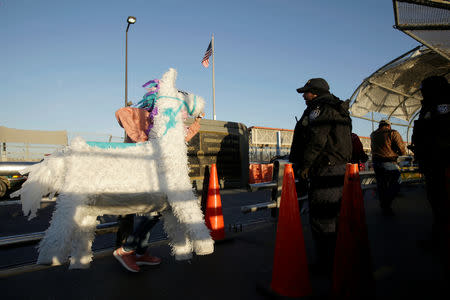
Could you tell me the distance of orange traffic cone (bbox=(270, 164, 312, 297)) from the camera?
73.5 inches

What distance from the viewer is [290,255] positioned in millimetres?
1912

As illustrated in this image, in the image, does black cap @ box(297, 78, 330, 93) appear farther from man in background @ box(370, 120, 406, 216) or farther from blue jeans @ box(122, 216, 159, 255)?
man in background @ box(370, 120, 406, 216)

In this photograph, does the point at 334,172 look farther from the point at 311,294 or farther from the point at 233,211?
the point at 233,211

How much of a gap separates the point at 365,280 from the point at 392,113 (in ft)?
38.5

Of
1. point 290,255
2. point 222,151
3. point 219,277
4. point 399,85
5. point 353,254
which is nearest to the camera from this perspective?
point 353,254

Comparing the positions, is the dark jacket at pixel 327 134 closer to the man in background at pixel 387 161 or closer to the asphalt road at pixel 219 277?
the asphalt road at pixel 219 277

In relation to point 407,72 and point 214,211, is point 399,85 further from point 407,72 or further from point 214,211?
point 214,211

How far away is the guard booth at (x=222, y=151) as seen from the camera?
36.5 ft

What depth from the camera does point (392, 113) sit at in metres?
11.1

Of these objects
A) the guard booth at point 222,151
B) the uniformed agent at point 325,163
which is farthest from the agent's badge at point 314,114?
the guard booth at point 222,151

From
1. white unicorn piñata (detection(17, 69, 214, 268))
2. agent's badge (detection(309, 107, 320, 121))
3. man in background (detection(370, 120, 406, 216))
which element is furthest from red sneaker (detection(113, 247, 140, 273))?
man in background (detection(370, 120, 406, 216))

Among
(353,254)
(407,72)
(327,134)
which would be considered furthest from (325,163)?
(407,72)

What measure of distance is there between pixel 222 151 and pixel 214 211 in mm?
8405

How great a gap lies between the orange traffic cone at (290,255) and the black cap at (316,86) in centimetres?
106
